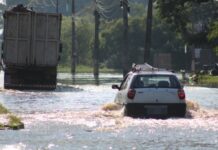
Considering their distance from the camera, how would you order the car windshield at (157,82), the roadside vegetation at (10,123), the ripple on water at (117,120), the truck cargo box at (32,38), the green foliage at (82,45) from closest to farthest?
the roadside vegetation at (10,123) < the ripple on water at (117,120) < the car windshield at (157,82) < the truck cargo box at (32,38) < the green foliage at (82,45)

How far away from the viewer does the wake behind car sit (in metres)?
23.8

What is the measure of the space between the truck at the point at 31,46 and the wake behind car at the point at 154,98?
65.6 ft

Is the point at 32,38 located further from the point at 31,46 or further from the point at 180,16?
the point at 180,16

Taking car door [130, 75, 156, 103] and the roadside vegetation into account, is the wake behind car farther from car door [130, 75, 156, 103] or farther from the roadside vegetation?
the roadside vegetation

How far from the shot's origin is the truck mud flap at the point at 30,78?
44281mm

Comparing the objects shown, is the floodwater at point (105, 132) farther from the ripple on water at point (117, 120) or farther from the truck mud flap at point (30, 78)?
the truck mud flap at point (30, 78)

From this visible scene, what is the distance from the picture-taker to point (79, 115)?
2625cm

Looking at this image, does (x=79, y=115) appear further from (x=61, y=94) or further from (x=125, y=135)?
(x=61, y=94)

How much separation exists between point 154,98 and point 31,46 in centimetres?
2137

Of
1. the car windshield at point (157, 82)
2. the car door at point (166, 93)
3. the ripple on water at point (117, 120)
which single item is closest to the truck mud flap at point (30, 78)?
the ripple on water at point (117, 120)

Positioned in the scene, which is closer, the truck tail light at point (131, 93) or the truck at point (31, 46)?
the truck tail light at point (131, 93)

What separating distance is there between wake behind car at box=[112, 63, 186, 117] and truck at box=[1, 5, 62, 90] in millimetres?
20008

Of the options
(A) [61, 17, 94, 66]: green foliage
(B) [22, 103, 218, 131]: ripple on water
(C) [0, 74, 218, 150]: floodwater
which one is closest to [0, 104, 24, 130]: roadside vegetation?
(C) [0, 74, 218, 150]: floodwater

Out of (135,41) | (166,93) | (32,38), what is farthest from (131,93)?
(135,41)
